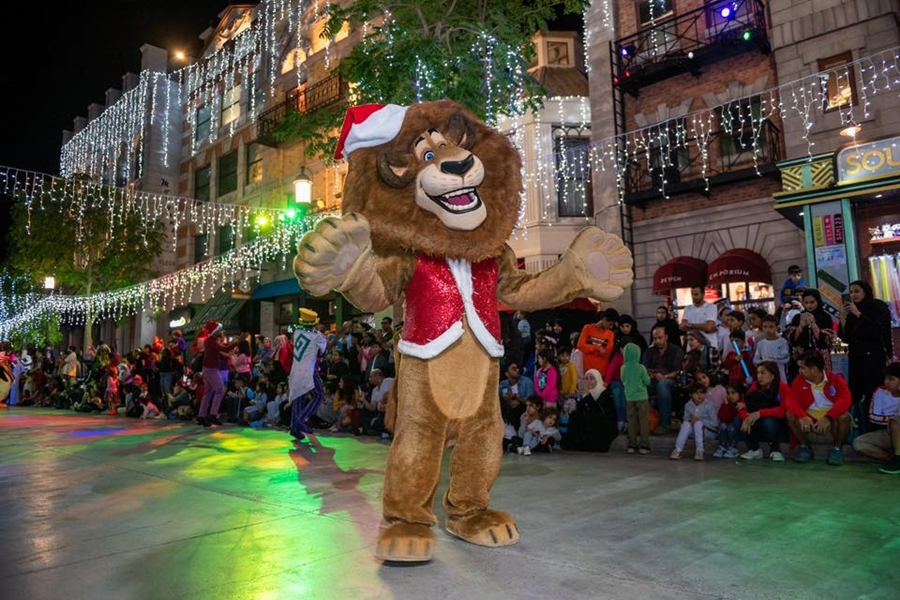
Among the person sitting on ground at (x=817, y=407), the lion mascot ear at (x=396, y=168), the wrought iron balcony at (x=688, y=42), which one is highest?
the wrought iron balcony at (x=688, y=42)

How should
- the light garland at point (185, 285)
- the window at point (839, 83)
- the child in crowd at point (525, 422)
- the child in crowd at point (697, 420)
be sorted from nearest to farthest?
the child in crowd at point (697, 420), the child in crowd at point (525, 422), the window at point (839, 83), the light garland at point (185, 285)

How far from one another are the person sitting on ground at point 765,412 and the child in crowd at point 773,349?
540 millimetres

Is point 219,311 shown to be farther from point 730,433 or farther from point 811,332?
point 811,332

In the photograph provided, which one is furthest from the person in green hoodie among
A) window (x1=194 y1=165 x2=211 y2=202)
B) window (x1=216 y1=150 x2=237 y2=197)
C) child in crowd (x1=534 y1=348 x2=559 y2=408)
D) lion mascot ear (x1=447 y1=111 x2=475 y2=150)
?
window (x1=194 y1=165 x2=211 y2=202)

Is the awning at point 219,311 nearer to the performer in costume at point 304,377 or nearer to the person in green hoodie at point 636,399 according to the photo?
the performer in costume at point 304,377

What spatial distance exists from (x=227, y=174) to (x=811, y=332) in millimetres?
22980

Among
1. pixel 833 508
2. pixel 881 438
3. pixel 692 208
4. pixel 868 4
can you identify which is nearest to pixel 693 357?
pixel 881 438

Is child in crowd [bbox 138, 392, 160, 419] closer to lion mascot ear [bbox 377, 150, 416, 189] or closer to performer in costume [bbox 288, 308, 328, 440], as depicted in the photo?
performer in costume [bbox 288, 308, 328, 440]

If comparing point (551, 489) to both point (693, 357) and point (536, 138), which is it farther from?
point (536, 138)

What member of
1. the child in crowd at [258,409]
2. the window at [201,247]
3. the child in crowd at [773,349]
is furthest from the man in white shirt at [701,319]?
the window at [201,247]

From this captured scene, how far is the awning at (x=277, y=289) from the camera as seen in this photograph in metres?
20.0

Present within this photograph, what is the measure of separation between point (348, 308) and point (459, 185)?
1681cm

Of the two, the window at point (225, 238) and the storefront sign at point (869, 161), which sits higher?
the window at point (225, 238)

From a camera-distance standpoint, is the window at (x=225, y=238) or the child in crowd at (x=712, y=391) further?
the window at (x=225, y=238)
